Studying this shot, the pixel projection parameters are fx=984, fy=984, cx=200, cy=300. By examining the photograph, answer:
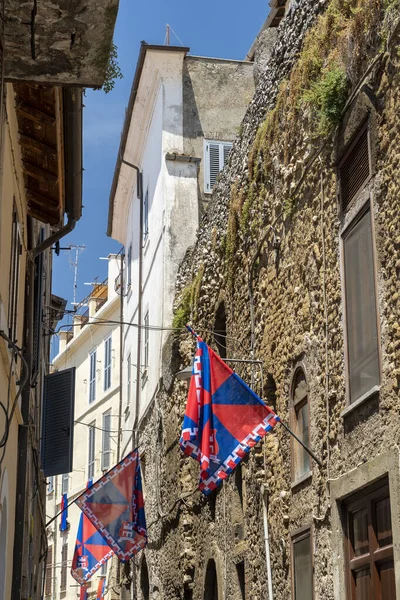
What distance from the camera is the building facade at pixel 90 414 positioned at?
3366 centimetres

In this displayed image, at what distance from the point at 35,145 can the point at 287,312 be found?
367 cm

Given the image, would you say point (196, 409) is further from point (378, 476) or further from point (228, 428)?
point (378, 476)

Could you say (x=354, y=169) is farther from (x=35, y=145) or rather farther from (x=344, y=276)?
(x=35, y=145)

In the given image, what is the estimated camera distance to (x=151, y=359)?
2244 cm

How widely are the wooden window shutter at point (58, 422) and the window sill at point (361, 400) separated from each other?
22.5 ft

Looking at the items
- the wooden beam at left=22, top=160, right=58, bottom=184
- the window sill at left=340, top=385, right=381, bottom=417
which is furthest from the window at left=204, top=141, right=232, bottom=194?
the window sill at left=340, top=385, right=381, bottom=417

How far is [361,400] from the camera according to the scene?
28.6ft

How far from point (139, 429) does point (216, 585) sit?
792cm

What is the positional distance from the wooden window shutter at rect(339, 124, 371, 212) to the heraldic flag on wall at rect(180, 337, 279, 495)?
233 cm

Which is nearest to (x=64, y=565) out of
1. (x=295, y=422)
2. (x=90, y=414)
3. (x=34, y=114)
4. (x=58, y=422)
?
(x=90, y=414)

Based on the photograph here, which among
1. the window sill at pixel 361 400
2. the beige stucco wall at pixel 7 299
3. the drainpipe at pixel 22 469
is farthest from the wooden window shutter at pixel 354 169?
the drainpipe at pixel 22 469

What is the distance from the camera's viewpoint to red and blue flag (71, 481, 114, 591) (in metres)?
18.6

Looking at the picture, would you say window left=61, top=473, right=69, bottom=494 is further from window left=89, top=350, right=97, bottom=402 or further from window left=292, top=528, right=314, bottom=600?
window left=292, top=528, right=314, bottom=600

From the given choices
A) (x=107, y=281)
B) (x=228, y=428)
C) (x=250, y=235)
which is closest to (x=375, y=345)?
(x=228, y=428)
